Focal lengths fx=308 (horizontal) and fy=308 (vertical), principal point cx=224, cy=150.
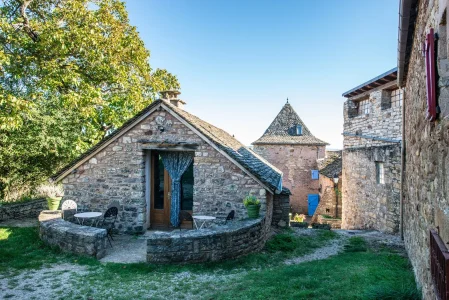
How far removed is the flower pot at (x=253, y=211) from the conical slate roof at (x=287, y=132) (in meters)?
18.1

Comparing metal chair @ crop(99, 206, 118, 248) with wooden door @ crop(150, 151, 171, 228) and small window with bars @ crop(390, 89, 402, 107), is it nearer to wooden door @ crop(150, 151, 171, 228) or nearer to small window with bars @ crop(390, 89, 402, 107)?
wooden door @ crop(150, 151, 171, 228)

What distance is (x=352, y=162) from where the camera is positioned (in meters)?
15.0

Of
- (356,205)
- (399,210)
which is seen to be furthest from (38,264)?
(356,205)

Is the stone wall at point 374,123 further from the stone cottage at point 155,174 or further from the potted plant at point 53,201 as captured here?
the potted plant at point 53,201

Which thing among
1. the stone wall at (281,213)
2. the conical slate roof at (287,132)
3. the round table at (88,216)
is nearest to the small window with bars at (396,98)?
the stone wall at (281,213)

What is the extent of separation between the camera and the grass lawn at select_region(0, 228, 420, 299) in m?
5.27

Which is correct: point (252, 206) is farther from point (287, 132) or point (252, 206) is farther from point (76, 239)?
point (287, 132)

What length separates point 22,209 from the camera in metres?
12.5

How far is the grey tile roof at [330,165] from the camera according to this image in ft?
67.5

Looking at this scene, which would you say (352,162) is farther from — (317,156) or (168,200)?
(317,156)

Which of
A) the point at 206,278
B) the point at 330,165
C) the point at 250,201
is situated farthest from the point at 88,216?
the point at 330,165

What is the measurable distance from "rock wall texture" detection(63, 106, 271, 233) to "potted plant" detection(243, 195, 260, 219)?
0.82 m

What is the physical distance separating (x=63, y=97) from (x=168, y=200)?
566 centimetres

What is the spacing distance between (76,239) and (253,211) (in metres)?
4.82
